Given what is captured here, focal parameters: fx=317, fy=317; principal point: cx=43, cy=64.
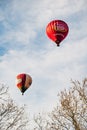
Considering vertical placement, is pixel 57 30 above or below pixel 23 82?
above

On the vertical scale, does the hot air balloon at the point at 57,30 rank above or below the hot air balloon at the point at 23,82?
above

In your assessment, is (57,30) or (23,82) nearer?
(57,30)

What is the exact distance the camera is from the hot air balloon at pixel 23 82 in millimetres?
26062

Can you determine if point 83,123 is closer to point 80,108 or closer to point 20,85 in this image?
point 80,108

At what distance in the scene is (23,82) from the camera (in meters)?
26.1

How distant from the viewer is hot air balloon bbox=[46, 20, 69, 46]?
2186 centimetres

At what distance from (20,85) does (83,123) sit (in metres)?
6.17

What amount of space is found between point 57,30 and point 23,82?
20.5 ft

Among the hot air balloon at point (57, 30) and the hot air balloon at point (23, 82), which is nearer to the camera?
the hot air balloon at point (57, 30)

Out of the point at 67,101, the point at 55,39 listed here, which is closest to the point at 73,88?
the point at 67,101

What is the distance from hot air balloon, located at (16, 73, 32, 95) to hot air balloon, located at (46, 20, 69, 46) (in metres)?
5.29

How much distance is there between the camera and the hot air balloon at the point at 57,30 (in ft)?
71.7

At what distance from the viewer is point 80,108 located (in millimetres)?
24312

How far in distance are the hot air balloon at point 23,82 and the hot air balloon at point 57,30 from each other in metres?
5.29
